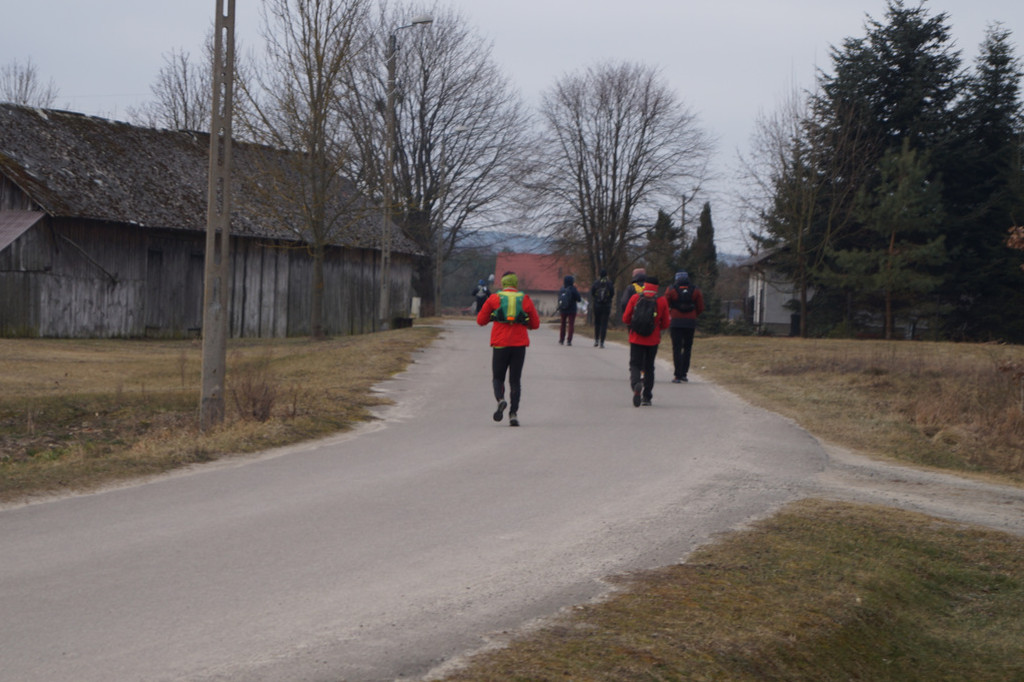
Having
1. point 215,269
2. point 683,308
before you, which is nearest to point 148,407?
point 215,269

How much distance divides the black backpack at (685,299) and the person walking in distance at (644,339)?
2.54 metres

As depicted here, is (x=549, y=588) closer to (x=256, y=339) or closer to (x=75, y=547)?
(x=75, y=547)

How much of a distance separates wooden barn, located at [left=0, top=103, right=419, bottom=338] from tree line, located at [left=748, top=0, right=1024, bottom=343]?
60.9 ft

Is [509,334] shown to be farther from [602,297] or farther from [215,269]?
[602,297]

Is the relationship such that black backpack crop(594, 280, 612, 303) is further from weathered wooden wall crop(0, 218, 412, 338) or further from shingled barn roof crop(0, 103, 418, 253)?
weathered wooden wall crop(0, 218, 412, 338)

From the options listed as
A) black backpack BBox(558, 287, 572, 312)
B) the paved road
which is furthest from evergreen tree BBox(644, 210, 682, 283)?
the paved road

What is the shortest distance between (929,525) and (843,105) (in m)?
37.9

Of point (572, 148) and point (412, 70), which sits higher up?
point (412, 70)

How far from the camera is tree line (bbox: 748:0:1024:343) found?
40031mm

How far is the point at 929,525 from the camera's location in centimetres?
839

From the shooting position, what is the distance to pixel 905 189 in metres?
38.8

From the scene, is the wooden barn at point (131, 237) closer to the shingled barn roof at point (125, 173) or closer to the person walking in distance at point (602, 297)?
the shingled barn roof at point (125, 173)

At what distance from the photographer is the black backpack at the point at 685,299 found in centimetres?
1833

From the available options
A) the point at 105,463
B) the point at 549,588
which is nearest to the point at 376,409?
the point at 105,463
